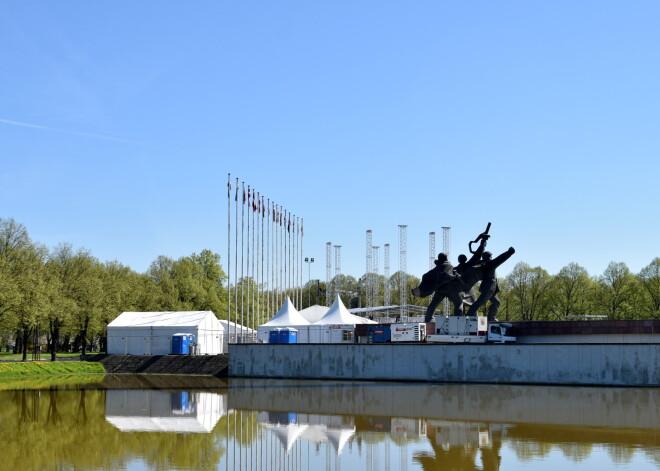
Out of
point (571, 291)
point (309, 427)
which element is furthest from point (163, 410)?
point (571, 291)

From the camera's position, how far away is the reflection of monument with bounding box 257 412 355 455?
1947 cm

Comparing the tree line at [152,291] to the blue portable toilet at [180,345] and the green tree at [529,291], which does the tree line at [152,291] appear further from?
the blue portable toilet at [180,345]

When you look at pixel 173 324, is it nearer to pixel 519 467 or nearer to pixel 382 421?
pixel 382 421

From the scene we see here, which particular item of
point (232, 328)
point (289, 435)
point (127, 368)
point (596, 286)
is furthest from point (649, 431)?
point (596, 286)

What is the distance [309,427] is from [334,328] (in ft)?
95.2

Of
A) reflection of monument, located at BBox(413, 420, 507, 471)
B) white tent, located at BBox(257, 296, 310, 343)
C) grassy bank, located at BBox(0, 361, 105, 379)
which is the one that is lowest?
grassy bank, located at BBox(0, 361, 105, 379)

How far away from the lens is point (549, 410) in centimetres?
2617

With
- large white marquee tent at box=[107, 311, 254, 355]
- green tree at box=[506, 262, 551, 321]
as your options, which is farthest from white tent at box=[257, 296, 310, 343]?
green tree at box=[506, 262, 551, 321]

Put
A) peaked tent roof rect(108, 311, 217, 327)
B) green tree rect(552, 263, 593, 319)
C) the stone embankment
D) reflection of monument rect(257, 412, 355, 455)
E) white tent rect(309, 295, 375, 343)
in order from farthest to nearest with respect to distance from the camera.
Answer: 1. green tree rect(552, 263, 593, 319)
2. peaked tent roof rect(108, 311, 217, 327)
3. white tent rect(309, 295, 375, 343)
4. the stone embankment
5. reflection of monument rect(257, 412, 355, 455)

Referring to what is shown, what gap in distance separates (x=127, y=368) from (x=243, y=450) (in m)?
37.3

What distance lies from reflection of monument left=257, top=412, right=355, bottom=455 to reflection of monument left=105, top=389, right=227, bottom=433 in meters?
1.81

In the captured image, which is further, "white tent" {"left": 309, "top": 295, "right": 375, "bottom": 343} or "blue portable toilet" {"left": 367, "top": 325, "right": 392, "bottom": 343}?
"white tent" {"left": 309, "top": 295, "right": 375, "bottom": 343}

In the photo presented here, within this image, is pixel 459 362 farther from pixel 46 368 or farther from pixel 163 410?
pixel 46 368

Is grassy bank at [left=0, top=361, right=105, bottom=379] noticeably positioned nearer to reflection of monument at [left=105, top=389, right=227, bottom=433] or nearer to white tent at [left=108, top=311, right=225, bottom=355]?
white tent at [left=108, top=311, right=225, bottom=355]
